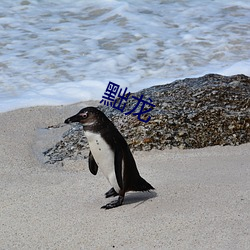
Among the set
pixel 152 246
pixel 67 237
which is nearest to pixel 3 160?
pixel 67 237

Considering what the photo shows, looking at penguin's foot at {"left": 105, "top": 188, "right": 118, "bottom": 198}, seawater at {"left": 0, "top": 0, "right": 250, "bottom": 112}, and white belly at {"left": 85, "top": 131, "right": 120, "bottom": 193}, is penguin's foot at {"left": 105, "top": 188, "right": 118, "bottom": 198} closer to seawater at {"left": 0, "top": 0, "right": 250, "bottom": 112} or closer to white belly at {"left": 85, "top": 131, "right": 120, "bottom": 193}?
white belly at {"left": 85, "top": 131, "right": 120, "bottom": 193}

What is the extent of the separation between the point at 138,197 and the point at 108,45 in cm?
529

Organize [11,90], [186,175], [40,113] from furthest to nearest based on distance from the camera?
[11,90]
[40,113]
[186,175]

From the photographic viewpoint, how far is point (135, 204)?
3.90m

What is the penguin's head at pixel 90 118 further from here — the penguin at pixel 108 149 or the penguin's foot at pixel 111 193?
the penguin's foot at pixel 111 193

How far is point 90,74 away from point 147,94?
7.63 feet

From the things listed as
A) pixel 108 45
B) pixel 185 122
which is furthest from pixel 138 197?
pixel 108 45

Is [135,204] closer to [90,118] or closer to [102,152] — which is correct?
[102,152]

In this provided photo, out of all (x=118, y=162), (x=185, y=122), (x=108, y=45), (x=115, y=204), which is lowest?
(x=108, y=45)

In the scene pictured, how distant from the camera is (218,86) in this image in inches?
220

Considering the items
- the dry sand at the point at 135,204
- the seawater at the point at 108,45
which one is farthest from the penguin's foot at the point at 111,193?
the seawater at the point at 108,45

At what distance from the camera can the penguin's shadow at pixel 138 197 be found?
3945 millimetres

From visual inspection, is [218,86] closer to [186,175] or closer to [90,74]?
[186,175]

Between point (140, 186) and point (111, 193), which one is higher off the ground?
point (140, 186)
